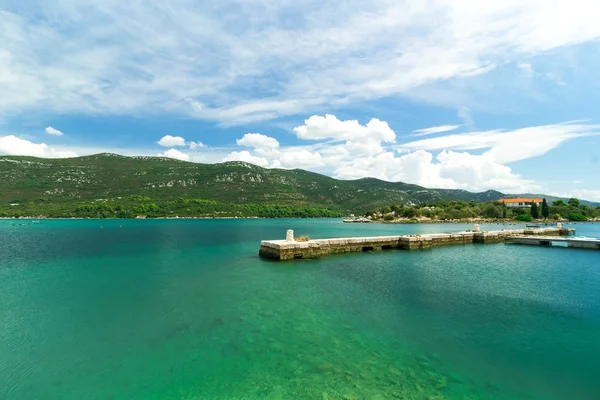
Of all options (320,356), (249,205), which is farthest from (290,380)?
(249,205)

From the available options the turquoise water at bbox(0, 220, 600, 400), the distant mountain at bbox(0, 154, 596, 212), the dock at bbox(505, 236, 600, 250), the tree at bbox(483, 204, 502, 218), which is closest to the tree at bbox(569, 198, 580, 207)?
the tree at bbox(483, 204, 502, 218)

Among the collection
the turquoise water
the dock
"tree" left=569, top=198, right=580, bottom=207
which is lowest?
the turquoise water

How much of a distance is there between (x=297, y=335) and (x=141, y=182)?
6487 inches

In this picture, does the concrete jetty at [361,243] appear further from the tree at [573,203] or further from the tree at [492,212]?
the tree at [573,203]

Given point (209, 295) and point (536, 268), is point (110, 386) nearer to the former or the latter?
point (209, 295)

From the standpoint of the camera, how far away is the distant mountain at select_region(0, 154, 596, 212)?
5349 inches

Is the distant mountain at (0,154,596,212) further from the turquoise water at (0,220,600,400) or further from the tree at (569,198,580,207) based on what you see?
the turquoise water at (0,220,600,400)

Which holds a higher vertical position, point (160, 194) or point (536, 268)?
point (160, 194)

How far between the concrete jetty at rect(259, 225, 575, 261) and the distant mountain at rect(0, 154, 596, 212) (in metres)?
126

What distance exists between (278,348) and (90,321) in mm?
8568

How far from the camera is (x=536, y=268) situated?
26688mm

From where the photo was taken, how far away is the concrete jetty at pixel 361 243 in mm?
29953

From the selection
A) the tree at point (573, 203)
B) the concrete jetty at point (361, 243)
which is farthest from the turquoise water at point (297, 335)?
the tree at point (573, 203)

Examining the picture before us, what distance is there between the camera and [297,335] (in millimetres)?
11539
